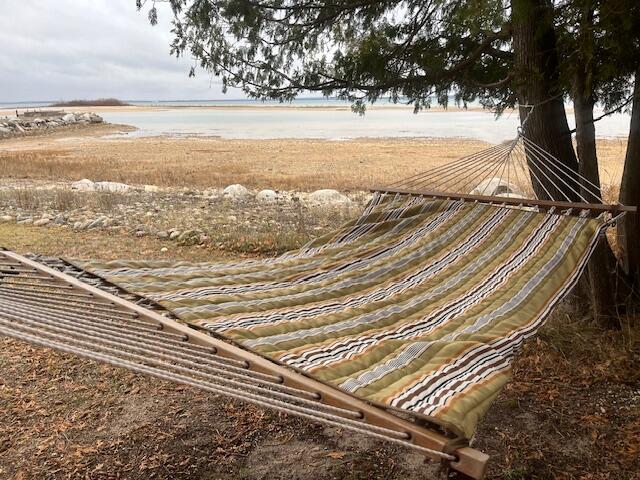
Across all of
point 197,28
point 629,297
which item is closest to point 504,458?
point 629,297

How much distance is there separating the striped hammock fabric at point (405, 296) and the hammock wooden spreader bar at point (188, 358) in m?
0.05

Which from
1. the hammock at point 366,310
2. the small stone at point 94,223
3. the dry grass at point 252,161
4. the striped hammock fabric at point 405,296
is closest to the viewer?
the hammock at point 366,310

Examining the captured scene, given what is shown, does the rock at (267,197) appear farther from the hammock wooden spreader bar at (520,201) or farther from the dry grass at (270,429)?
the dry grass at (270,429)

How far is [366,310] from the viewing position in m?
1.83

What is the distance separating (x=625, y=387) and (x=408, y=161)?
395 inches

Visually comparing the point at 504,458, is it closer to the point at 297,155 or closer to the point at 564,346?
the point at 564,346

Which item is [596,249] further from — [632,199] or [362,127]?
[362,127]

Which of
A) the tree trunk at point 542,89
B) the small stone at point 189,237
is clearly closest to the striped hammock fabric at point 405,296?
the tree trunk at point 542,89

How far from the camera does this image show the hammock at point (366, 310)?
116 cm

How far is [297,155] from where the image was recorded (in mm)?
14055

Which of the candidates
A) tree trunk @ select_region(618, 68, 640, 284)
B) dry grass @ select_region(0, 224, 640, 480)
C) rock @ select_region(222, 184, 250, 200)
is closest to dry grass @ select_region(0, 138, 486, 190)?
rock @ select_region(222, 184, 250, 200)

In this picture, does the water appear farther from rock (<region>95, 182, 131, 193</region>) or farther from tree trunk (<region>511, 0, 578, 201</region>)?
tree trunk (<region>511, 0, 578, 201</region>)

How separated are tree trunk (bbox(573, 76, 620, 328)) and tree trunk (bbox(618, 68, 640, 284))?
8cm

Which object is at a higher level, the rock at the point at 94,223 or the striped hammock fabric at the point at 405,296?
the striped hammock fabric at the point at 405,296
